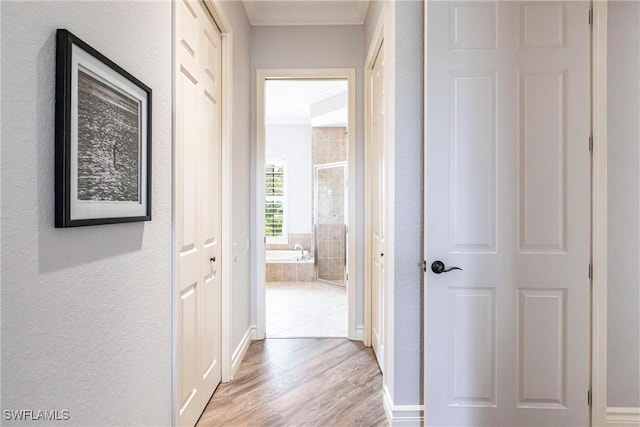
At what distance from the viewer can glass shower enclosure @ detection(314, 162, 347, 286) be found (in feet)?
18.9

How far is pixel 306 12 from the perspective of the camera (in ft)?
9.80

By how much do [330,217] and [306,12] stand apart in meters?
3.51

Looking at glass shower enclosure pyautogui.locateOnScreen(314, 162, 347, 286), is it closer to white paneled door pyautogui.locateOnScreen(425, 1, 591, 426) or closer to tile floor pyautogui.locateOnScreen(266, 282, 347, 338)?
tile floor pyautogui.locateOnScreen(266, 282, 347, 338)

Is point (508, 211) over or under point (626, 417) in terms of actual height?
over

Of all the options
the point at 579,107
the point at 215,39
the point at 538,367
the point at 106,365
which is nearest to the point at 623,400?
the point at 538,367

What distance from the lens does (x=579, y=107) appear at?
63.9 inches

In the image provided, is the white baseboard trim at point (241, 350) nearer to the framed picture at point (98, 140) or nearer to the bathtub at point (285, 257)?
the framed picture at point (98, 140)

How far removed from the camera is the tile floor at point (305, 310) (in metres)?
3.28

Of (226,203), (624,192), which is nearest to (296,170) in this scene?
(226,203)

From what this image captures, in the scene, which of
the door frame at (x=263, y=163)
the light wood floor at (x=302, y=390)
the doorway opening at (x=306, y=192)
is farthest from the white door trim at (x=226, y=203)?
the doorway opening at (x=306, y=192)

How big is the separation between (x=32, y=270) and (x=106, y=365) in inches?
17.2

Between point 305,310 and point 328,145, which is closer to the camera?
point 305,310

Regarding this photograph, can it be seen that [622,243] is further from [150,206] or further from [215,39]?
[215,39]

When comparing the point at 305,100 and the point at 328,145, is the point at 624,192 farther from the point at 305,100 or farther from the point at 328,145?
the point at 328,145
